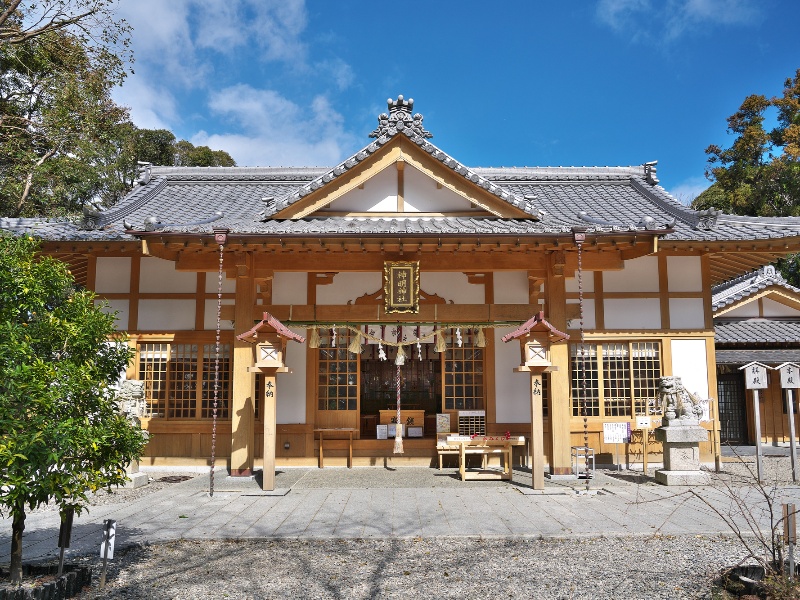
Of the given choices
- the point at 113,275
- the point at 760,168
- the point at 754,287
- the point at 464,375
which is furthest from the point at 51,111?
the point at 760,168

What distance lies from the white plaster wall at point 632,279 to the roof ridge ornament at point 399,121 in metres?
5.13

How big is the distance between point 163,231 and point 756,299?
16.3 meters

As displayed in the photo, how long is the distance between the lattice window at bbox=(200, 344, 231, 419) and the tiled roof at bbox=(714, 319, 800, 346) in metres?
13.1

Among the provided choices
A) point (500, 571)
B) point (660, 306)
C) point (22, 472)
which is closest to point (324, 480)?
point (500, 571)

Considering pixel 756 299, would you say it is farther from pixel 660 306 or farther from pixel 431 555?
pixel 431 555

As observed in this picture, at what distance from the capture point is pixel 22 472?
14.4ft

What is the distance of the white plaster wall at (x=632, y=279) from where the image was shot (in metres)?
12.7

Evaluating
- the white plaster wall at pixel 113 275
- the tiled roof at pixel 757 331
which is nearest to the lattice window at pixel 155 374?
the white plaster wall at pixel 113 275

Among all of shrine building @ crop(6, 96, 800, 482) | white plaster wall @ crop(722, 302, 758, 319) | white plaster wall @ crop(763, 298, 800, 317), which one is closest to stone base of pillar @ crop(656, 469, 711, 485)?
shrine building @ crop(6, 96, 800, 482)

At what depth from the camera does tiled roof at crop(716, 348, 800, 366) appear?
15562mm

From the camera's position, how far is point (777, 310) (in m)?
17.2

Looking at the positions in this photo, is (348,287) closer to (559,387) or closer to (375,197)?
(375,197)

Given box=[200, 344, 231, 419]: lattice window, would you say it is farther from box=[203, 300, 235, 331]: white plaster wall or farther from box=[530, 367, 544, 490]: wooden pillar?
box=[530, 367, 544, 490]: wooden pillar

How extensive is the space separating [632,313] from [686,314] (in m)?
1.18
